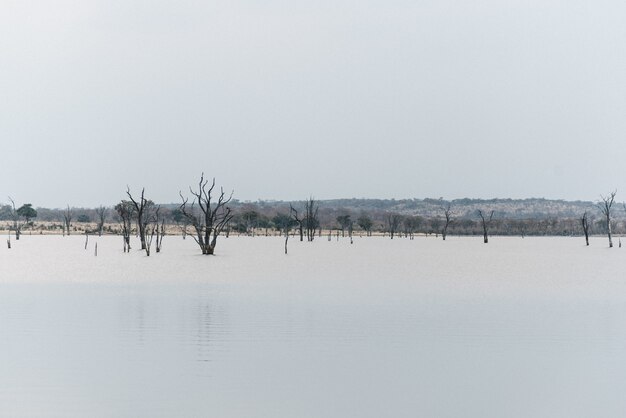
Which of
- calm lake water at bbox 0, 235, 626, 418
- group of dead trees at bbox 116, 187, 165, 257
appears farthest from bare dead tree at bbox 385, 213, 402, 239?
calm lake water at bbox 0, 235, 626, 418

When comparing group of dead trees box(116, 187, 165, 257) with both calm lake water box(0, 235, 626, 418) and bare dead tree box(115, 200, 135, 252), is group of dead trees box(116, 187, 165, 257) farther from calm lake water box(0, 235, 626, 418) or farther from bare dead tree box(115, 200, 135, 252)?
calm lake water box(0, 235, 626, 418)

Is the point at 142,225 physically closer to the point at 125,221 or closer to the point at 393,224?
the point at 125,221

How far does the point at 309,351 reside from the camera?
45.8ft

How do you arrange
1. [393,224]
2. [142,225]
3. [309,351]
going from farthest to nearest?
[393,224]
[142,225]
[309,351]

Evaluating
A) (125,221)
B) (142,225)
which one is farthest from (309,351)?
(125,221)

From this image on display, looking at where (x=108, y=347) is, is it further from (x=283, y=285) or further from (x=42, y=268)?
(x=42, y=268)

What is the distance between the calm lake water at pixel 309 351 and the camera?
1027 centimetres

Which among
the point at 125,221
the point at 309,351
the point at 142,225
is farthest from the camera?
the point at 125,221

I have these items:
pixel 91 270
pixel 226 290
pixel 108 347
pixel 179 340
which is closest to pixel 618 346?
pixel 179 340

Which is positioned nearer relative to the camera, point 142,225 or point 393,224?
point 142,225

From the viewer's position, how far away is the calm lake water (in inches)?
404

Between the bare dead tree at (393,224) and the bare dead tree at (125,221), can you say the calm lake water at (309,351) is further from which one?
the bare dead tree at (393,224)

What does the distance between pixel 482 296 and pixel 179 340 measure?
41.4 ft

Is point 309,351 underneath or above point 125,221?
underneath
